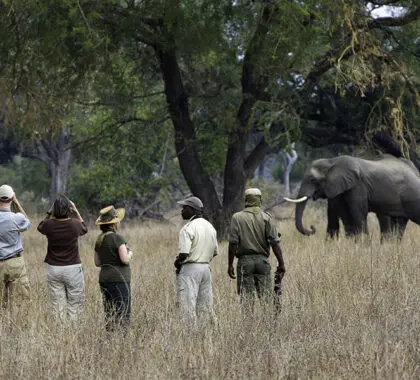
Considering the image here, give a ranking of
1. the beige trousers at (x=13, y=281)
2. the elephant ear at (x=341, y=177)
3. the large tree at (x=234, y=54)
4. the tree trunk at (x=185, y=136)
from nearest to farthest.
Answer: the beige trousers at (x=13, y=281)
the large tree at (x=234, y=54)
the elephant ear at (x=341, y=177)
the tree trunk at (x=185, y=136)

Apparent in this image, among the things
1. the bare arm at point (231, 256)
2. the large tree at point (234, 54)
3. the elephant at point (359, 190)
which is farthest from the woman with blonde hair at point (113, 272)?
the elephant at point (359, 190)

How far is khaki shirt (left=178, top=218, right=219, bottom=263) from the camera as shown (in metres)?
7.62

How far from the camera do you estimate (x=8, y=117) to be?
1398cm

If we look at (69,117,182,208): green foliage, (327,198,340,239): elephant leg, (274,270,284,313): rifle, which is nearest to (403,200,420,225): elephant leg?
(327,198,340,239): elephant leg

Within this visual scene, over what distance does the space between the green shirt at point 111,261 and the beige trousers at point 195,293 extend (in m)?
0.53

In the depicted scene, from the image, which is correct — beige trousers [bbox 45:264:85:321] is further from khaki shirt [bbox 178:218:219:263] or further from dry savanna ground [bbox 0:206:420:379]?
khaki shirt [bbox 178:218:219:263]

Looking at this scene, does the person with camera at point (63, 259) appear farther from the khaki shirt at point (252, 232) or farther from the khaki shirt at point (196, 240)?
the khaki shirt at point (252, 232)

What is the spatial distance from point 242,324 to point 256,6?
958 centimetres

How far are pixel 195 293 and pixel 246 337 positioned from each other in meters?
0.87

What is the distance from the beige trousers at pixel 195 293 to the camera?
768 centimetres

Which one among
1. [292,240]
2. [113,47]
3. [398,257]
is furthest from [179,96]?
[398,257]

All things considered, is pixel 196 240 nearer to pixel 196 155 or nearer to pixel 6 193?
pixel 6 193

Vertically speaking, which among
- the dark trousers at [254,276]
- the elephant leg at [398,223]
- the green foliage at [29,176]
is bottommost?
the elephant leg at [398,223]

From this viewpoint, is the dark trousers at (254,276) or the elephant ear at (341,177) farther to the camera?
the elephant ear at (341,177)
